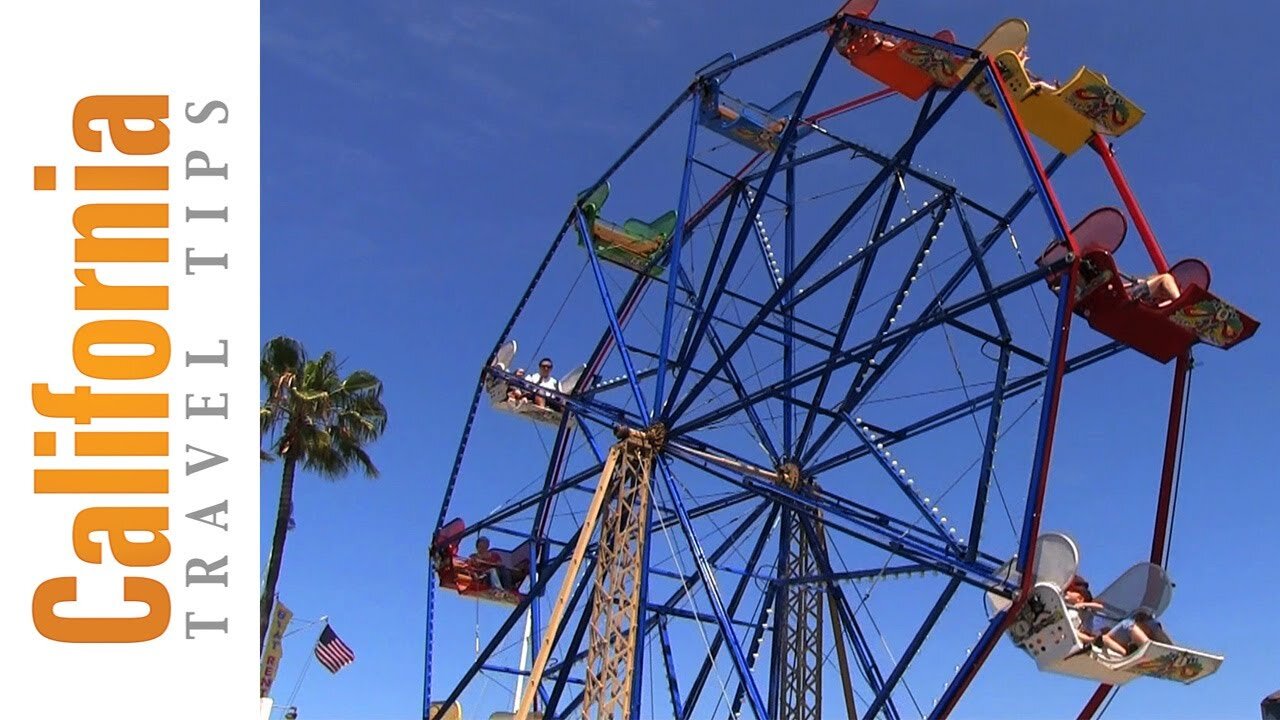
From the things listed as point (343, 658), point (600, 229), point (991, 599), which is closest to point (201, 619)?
point (991, 599)

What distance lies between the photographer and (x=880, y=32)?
19203 mm

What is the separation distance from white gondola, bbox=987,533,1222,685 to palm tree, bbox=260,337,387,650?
14821 millimetres

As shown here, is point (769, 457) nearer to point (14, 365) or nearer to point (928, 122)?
point (928, 122)

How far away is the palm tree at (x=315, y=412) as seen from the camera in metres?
25.2

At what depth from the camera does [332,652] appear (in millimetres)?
29219

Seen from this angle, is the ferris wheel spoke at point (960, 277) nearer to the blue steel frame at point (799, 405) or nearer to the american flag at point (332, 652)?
the blue steel frame at point (799, 405)

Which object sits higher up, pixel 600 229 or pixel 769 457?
pixel 600 229

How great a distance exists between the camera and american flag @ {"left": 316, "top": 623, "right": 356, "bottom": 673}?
29031 mm

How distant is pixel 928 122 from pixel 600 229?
893cm

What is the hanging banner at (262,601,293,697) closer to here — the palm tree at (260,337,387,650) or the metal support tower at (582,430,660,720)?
the palm tree at (260,337,387,650)

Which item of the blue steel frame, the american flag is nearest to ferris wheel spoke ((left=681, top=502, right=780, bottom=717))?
the blue steel frame

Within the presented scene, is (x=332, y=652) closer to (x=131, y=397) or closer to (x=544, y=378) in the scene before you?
(x=544, y=378)

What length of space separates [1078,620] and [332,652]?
19.3 m

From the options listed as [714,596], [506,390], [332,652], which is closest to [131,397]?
[714,596]
